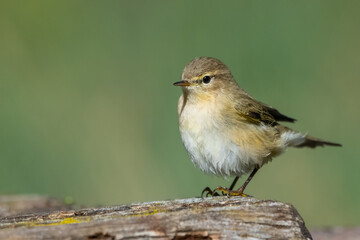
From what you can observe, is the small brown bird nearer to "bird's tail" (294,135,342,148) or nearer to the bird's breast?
the bird's breast

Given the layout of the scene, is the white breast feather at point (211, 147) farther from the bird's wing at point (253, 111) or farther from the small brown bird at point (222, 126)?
the bird's wing at point (253, 111)

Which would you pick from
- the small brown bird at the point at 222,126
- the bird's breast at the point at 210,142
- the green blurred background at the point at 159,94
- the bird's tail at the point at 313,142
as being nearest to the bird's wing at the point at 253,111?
the small brown bird at the point at 222,126

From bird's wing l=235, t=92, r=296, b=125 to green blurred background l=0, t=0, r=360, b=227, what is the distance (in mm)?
1241

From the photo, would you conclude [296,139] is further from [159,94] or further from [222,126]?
[159,94]

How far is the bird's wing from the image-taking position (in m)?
5.88

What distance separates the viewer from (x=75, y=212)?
13.9 feet

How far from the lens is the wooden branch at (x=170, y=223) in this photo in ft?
12.4

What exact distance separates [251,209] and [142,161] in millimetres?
4327

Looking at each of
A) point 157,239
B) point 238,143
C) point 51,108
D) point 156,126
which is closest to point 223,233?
point 157,239

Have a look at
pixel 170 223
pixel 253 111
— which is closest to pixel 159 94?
pixel 253 111

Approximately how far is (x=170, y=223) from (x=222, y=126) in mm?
1890

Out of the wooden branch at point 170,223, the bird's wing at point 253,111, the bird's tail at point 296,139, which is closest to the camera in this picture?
the wooden branch at point 170,223

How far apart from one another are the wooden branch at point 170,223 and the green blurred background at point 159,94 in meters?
3.00

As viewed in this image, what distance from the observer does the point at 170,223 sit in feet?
12.8
